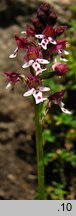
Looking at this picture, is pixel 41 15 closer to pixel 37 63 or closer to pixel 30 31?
Answer: pixel 30 31

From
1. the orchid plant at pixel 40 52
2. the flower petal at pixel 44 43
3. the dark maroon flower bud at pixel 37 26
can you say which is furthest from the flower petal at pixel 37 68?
the dark maroon flower bud at pixel 37 26

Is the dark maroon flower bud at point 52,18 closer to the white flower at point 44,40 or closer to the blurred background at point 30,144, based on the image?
the white flower at point 44,40

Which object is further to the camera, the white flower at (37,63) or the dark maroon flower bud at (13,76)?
the dark maroon flower bud at (13,76)

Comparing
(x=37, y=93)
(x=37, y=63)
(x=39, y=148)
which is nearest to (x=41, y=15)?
(x=37, y=63)

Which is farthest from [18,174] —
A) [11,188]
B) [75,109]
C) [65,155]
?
[75,109]

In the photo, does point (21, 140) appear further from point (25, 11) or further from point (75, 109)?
point (25, 11)

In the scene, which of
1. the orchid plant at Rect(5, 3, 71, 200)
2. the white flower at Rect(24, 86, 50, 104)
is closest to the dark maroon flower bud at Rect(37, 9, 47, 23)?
the orchid plant at Rect(5, 3, 71, 200)

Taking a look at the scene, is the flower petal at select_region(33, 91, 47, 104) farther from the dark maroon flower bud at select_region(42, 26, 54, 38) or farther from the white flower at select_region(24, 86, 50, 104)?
the dark maroon flower bud at select_region(42, 26, 54, 38)

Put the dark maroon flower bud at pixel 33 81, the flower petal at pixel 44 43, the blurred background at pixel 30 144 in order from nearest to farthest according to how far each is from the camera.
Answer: the flower petal at pixel 44 43, the dark maroon flower bud at pixel 33 81, the blurred background at pixel 30 144

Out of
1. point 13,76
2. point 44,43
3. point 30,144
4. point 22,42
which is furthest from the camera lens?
point 30,144
